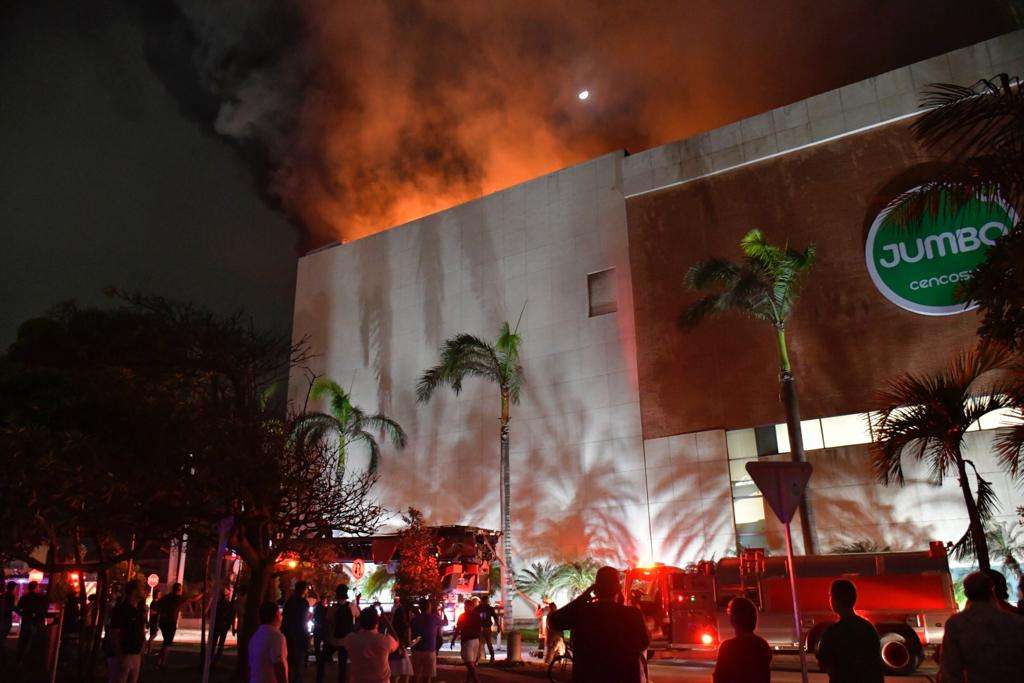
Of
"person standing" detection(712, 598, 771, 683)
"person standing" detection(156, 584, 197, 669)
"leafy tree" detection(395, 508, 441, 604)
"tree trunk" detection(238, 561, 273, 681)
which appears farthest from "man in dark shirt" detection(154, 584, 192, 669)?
"person standing" detection(712, 598, 771, 683)

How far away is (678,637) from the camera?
1838 cm

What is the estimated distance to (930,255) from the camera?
28.2 m

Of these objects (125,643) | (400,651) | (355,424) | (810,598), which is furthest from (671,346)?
(125,643)

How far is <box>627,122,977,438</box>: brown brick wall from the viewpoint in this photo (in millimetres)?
28547

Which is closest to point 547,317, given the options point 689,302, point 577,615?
point 689,302

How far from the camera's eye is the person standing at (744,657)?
17.1 feet

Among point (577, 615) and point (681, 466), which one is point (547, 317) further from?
point (577, 615)

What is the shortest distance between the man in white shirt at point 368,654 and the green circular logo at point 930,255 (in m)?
26.1

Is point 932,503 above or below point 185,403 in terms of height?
below

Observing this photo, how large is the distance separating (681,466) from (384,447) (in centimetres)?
1828

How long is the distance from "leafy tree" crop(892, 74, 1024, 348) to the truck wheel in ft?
30.7

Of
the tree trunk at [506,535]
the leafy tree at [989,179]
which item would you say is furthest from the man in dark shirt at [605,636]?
the tree trunk at [506,535]

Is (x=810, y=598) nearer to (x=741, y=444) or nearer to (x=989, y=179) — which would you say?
(x=989, y=179)

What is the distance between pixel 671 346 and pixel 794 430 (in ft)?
26.3
